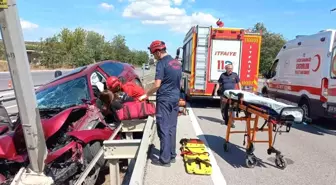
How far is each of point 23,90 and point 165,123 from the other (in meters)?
2.49

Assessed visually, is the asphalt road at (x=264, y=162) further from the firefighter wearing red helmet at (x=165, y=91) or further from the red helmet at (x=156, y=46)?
the red helmet at (x=156, y=46)

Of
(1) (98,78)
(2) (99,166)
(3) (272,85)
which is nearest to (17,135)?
(2) (99,166)

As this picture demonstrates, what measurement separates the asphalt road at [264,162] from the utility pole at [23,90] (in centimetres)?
177

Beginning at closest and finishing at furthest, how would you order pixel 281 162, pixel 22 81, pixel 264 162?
1. pixel 22 81
2. pixel 281 162
3. pixel 264 162

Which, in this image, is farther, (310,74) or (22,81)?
(310,74)

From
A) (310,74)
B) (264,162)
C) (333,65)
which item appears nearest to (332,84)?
(333,65)

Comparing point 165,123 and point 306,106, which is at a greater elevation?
point 165,123

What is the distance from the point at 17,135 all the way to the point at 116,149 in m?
1.21

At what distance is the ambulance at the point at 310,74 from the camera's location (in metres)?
8.95

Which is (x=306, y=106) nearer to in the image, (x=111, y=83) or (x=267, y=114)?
(x=267, y=114)

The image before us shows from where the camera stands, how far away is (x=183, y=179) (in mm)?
4699

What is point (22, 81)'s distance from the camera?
2957 mm

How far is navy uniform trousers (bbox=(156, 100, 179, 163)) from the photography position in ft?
16.5

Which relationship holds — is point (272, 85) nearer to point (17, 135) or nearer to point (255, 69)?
point (255, 69)
